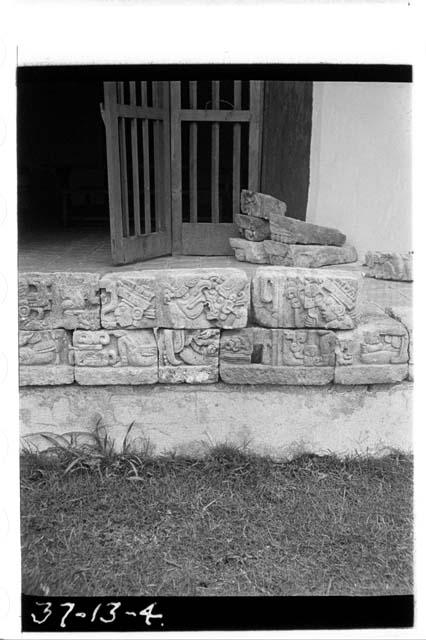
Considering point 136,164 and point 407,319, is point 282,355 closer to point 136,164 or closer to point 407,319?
point 407,319

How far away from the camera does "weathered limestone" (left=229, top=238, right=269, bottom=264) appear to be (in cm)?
557

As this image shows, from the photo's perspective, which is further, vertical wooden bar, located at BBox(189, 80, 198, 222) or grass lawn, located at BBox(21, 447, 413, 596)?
vertical wooden bar, located at BBox(189, 80, 198, 222)

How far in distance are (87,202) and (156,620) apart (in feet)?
25.1

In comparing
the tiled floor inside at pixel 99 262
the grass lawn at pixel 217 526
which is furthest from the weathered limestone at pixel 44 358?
the tiled floor inside at pixel 99 262

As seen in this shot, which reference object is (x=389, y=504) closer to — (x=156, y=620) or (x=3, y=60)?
(x=156, y=620)

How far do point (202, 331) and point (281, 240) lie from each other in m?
1.69

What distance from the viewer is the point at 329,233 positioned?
216 inches

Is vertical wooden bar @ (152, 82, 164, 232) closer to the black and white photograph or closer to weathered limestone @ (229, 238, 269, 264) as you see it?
the black and white photograph

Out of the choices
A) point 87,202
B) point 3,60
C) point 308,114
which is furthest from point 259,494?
point 87,202

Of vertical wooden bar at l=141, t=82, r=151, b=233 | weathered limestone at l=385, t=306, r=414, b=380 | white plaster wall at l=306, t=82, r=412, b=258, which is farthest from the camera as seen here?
vertical wooden bar at l=141, t=82, r=151, b=233

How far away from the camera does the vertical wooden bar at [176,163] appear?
5.50 meters

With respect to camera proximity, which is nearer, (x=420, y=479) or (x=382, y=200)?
(x=420, y=479)

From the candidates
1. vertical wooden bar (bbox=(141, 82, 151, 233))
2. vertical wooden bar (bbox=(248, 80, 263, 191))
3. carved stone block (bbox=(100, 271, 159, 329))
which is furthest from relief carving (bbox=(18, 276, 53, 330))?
vertical wooden bar (bbox=(248, 80, 263, 191))

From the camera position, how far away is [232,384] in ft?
13.8
